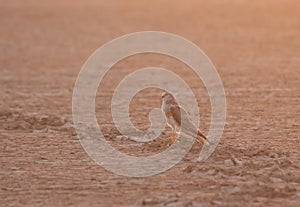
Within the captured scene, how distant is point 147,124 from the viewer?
9.78m

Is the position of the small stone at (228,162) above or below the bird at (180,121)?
below

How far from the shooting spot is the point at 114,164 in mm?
7770

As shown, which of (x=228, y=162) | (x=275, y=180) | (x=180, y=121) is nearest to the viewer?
(x=275, y=180)

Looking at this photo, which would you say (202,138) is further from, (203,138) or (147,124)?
(147,124)

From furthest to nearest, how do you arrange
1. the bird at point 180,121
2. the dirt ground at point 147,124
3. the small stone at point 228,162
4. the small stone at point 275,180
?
Answer: the bird at point 180,121 → the small stone at point 228,162 → the small stone at point 275,180 → the dirt ground at point 147,124

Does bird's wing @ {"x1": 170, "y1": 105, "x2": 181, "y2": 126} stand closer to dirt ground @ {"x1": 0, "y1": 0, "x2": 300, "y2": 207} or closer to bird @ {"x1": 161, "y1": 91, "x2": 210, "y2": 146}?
bird @ {"x1": 161, "y1": 91, "x2": 210, "y2": 146}

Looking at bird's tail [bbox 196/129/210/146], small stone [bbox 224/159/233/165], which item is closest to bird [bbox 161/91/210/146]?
bird's tail [bbox 196/129/210/146]

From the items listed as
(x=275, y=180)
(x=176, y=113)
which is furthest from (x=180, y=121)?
(x=275, y=180)

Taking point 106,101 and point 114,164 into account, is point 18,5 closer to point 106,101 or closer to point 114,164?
point 106,101

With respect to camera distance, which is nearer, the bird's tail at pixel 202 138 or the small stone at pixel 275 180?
the small stone at pixel 275 180

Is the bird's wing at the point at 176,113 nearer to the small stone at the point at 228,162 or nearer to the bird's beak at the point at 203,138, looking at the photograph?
the bird's beak at the point at 203,138

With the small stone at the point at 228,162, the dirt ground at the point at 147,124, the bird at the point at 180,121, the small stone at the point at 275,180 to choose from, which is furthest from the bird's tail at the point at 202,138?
the small stone at the point at 275,180

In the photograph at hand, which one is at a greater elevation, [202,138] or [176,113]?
[176,113]

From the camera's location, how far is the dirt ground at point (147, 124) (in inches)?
265
